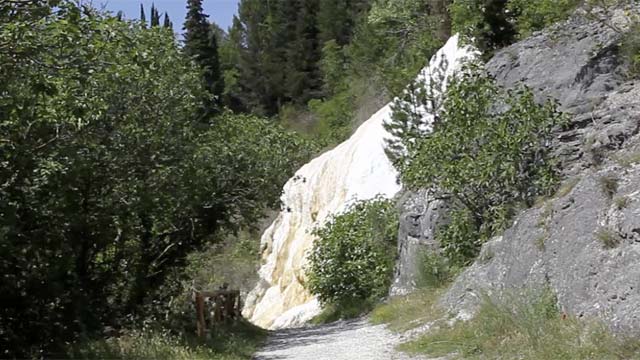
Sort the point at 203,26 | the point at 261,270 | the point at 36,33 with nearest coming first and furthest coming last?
1. the point at 36,33
2. the point at 261,270
3. the point at 203,26

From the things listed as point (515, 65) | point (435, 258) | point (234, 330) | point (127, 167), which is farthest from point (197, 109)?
Answer: point (515, 65)

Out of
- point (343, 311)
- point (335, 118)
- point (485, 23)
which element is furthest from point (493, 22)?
point (335, 118)

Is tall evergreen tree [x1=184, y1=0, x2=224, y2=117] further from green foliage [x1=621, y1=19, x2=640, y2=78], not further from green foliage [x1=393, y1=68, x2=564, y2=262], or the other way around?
green foliage [x1=621, y1=19, x2=640, y2=78]

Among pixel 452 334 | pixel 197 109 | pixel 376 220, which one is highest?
pixel 197 109

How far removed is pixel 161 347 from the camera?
42.7ft

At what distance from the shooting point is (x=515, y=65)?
20.2m

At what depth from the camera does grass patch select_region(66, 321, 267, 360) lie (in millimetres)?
12484

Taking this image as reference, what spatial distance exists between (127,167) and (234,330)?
4091 millimetres

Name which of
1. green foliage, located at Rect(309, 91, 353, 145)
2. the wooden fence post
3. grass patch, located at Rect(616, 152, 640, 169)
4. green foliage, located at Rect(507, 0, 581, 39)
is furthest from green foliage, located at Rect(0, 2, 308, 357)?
green foliage, located at Rect(309, 91, 353, 145)

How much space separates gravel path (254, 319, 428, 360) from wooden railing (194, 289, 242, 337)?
3.33ft

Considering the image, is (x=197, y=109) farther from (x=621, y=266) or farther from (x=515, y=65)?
(x=621, y=266)

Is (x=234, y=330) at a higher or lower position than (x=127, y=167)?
lower

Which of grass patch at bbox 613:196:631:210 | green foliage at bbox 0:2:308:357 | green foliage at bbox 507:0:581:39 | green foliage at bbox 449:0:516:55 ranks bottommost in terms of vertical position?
grass patch at bbox 613:196:631:210

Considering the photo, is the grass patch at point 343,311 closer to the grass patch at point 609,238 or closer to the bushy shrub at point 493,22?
the bushy shrub at point 493,22
